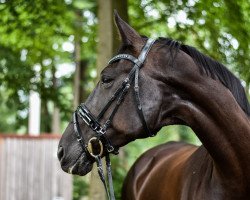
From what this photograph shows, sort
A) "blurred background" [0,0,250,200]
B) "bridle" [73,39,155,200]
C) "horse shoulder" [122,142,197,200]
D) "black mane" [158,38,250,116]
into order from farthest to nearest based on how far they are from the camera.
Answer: "blurred background" [0,0,250,200]
"horse shoulder" [122,142,197,200]
"black mane" [158,38,250,116]
"bridle" [73,39,155,200]

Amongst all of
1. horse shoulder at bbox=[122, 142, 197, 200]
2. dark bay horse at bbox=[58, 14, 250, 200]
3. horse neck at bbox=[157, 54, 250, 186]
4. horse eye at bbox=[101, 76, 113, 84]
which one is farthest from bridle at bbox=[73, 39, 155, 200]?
horse shoulder at bbox=[122, 142, 197, 200]

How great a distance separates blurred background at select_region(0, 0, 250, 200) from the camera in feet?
25.4

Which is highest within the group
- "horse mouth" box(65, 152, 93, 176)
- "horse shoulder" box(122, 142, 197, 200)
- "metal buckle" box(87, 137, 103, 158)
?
"metal buckle" box(87, 137, 103, 158)

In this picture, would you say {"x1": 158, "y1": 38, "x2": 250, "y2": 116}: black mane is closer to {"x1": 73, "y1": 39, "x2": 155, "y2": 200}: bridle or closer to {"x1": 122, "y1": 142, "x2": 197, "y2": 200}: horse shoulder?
{"x1": 73, "y1": 39, "x2": 155, "y2": 200}: bridle

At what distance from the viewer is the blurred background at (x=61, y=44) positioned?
7734mm

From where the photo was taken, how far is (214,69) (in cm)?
412

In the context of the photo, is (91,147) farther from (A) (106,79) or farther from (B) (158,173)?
(B) (158,173)

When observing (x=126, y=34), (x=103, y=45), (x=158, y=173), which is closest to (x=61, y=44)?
(x=103, y=45)

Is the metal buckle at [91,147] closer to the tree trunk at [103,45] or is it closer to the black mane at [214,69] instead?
the black mane at [214,69]

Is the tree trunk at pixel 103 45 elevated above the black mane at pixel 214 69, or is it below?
below

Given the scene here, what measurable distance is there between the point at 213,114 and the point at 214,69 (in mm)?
332

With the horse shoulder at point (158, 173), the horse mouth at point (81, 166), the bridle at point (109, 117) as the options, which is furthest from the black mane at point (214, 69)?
the horse shoulder at point (158, 173)

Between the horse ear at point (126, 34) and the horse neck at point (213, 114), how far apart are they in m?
0.34

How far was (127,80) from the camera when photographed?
157 inches
